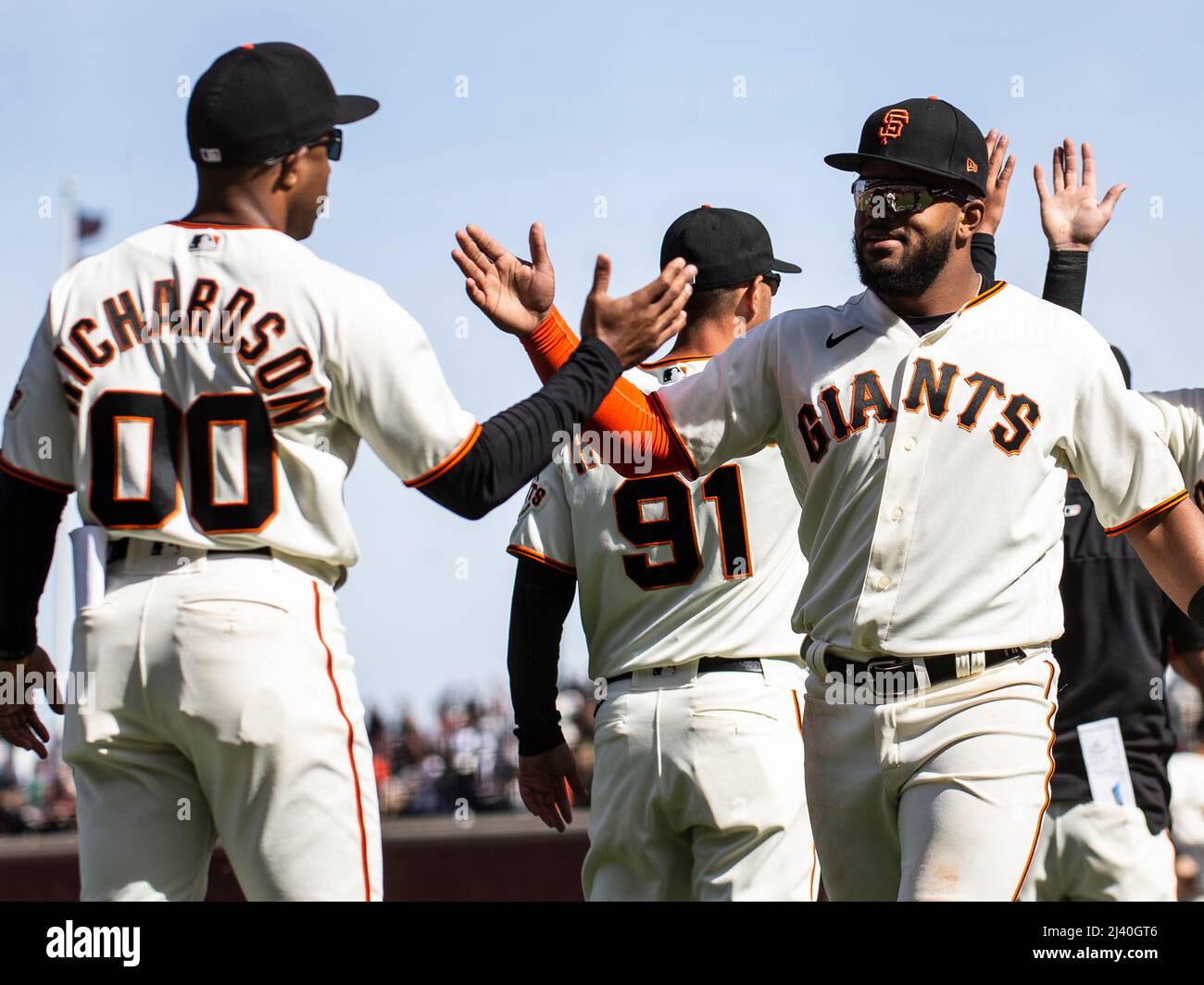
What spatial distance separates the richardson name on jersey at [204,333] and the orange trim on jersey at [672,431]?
1.34 m

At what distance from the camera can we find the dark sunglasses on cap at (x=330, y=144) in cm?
370

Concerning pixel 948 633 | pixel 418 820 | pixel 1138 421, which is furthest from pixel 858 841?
pixel 418 820

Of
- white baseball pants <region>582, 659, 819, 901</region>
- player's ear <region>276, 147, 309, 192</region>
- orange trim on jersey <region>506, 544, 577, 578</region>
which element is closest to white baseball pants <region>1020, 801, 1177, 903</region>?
white baseball pants <region>582, 659, 819, 901</region>

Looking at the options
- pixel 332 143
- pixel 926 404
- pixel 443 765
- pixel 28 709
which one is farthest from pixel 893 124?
pixel 443 765

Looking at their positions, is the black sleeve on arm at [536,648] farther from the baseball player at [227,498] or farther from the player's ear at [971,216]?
the baseball player at [227,498]

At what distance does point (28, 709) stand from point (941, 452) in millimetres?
2426

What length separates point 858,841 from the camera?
14.0ft

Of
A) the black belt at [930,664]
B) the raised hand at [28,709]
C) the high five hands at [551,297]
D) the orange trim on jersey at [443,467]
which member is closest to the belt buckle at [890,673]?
the black belt at [930,664]

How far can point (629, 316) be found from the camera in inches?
162

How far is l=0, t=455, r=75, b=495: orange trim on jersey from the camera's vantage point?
3.66m

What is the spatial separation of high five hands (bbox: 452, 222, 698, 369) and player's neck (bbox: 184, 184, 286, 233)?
761mm

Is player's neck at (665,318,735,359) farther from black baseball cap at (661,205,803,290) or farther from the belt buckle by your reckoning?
the belt buckle
